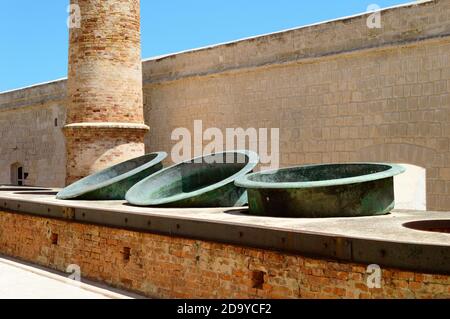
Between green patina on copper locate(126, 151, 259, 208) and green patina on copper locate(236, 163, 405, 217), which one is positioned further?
green patina on copper locate(126, 151, 259, 208)

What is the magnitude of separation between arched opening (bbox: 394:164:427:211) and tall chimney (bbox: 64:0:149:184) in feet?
17.2

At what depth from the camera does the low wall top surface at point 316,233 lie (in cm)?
405

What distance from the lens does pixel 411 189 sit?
29.1 ft

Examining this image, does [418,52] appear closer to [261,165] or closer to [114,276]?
[261,165]

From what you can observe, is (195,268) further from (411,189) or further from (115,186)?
(411,189)

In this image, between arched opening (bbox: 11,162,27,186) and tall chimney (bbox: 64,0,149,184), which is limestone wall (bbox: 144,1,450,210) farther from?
arched opening (bbox: 11,162,27,186)

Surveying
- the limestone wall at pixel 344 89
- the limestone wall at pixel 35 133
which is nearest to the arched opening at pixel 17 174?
the limestone wall at pixel 35 133

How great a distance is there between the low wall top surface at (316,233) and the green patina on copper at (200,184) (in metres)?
0.35

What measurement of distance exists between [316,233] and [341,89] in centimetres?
605

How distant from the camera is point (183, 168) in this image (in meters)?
9.14

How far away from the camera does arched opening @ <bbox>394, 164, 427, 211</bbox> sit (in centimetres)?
876
